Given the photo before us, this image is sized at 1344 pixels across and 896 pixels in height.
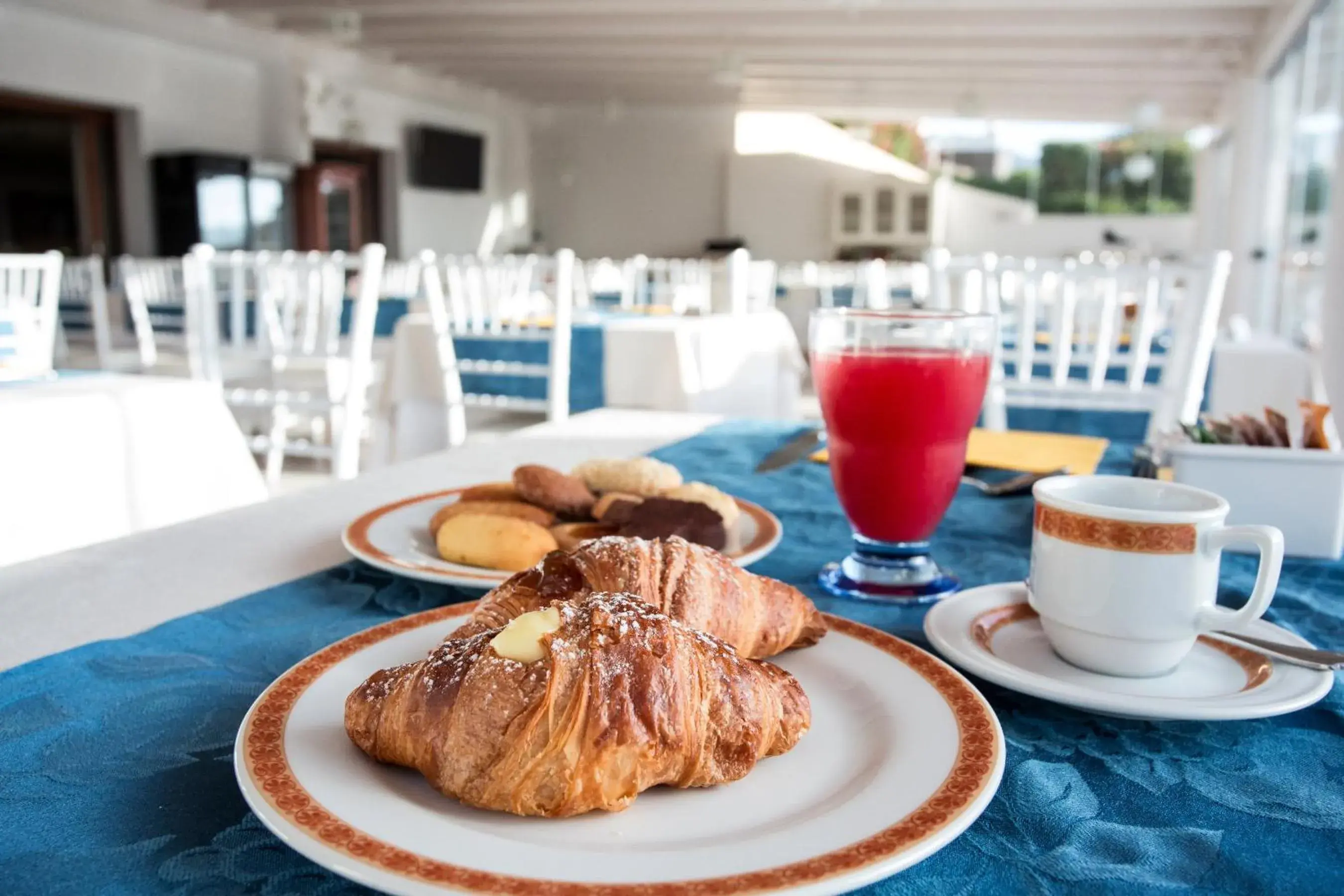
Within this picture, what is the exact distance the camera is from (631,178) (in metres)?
12.5

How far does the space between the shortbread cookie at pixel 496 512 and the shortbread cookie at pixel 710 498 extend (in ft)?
0.25

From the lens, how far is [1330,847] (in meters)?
0.34

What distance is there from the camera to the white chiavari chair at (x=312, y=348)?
239 cm

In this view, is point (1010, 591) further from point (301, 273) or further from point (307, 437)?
point (307, 437)

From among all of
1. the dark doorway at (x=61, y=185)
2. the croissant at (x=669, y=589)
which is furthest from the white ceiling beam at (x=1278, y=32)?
the dark doorway at (x=61, y=185)

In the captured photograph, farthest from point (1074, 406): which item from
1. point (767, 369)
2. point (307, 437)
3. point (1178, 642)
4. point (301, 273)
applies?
point (307, 437)

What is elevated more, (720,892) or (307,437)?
(720,892)

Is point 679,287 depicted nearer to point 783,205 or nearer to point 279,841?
point 279,841

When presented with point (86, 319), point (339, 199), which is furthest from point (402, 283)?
point (339, 199)

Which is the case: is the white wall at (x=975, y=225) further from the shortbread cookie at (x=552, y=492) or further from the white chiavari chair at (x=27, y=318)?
Answer: the shortbread cookie at (x=552, y=492)

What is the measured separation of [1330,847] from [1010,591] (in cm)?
22

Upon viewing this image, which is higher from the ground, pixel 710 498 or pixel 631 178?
pixel 631 178

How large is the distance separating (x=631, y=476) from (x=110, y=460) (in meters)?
0.85

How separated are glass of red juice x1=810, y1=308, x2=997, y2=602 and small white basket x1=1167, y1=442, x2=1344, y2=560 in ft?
0.70
